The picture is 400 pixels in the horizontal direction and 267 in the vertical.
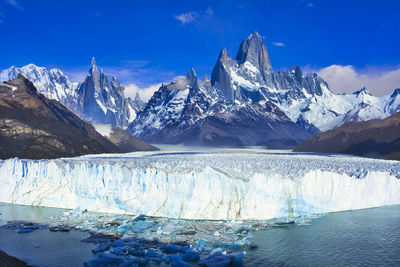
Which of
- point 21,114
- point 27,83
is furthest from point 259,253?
point 27,83

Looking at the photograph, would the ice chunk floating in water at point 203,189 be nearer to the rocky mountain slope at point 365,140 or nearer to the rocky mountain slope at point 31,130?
the rocky mountain slope at point 31,130

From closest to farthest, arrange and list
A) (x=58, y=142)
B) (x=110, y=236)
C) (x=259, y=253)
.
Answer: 1. (x=259, y=253)
2. (x=110, y=236)
3. (x=58, y=142)

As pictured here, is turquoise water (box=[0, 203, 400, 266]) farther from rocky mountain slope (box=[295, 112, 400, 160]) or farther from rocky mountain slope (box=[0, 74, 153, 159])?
rocky mountain slope (box=[295, 112, 400, 160])

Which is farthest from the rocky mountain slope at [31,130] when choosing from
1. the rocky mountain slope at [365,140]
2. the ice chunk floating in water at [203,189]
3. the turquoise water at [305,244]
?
the rocky mountain slope at [365,140]

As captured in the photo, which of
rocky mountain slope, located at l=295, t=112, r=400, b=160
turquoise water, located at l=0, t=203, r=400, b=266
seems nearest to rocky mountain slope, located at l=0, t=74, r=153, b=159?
turquoise water, located at l=0, t=203, r=400, b=266

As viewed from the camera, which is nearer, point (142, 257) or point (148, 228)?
point (142, 257)

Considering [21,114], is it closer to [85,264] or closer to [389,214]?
[85,264]

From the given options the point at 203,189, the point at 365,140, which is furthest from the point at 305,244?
the point at 365,140
